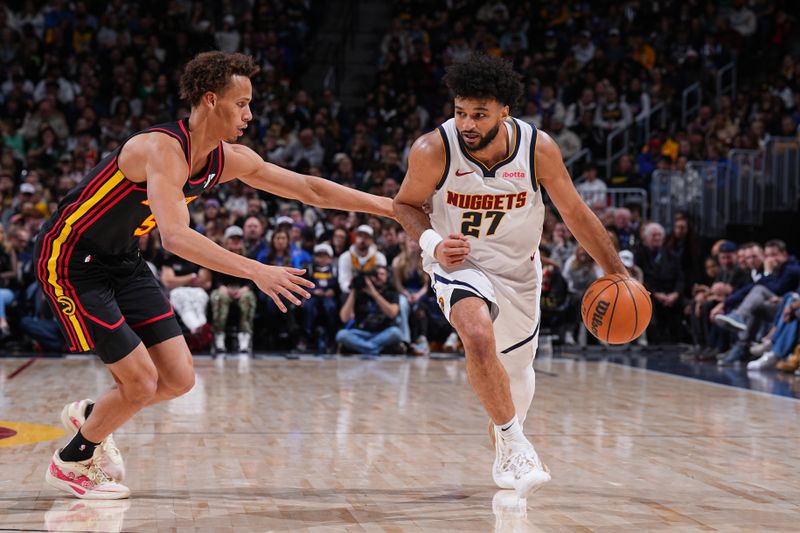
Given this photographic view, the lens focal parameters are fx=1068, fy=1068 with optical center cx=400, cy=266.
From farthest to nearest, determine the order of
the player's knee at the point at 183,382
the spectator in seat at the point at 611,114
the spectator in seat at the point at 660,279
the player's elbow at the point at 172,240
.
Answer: the spectator in seat at the point at 611,114
the spectator in seat at the point at 660,279
the player's knee at the point at 183,382
the player's elbow at the point at 172,240

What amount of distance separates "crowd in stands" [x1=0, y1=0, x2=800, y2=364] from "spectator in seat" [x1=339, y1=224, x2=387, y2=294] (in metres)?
0.02

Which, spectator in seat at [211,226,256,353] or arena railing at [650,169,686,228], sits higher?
arena railing at [650,169,686,228]

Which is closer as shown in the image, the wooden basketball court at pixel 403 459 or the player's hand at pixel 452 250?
the wooden basketball court at pixel 403 459

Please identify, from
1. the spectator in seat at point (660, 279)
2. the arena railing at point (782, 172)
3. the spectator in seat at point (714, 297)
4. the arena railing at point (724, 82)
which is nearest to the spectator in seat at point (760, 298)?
the spectator in seat at point (714, 297)

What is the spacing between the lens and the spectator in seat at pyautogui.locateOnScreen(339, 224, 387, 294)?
12320 millimetres

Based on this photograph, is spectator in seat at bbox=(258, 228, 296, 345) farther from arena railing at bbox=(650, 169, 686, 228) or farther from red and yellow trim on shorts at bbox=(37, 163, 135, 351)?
red and yellow trim on shorts at bbox=(37, 163, 135, 351)

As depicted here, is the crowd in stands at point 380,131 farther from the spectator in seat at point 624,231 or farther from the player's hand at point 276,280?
the player's hand at point 276,280

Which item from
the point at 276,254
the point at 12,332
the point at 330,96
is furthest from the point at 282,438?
the point at 330,96

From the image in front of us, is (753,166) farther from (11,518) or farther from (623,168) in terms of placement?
(11,518)

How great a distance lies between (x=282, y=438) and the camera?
20.5ft

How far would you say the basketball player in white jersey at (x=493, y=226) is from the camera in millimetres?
4621

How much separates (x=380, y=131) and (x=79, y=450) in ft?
43.0

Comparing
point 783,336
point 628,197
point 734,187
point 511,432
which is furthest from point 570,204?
point 734,187

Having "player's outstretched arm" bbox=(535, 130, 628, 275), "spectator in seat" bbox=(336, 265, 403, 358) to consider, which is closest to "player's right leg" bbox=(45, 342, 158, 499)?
"player's outstretched arm" bbox=(535, 130, 628, 275)
